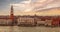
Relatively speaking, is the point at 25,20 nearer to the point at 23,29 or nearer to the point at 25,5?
the point at 23,29

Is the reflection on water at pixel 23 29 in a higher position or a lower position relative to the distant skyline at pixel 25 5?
lower

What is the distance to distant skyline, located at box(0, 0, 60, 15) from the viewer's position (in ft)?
20.5

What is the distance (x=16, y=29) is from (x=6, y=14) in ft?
2.15

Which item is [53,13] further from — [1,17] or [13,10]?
[1,17]

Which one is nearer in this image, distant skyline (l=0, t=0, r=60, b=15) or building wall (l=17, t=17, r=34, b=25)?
building wall (l=17, t=17, r=34, b=25)

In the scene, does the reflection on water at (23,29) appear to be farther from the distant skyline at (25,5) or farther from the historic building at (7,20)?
the distant skyline at (25,5)

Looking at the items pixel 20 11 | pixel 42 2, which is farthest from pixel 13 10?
pixel 42 2

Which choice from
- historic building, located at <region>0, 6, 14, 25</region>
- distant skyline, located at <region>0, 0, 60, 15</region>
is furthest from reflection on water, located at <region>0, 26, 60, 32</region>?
distant skyline, located at <region>0, 0, 60, 15</region>

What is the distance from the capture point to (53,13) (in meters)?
6.17

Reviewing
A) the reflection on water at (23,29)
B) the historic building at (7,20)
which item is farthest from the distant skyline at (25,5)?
the reflection on water at (23,29)

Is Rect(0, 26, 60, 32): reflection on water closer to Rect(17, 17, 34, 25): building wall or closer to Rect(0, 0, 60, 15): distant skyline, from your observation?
Rect(17, 17, 34, 25): building wall

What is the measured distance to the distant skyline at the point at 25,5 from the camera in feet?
20.5

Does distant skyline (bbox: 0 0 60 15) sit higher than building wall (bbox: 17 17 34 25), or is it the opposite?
distant skyline (bbox: 0 0 60 15)

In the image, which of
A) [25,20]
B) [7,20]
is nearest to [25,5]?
[25,20]
